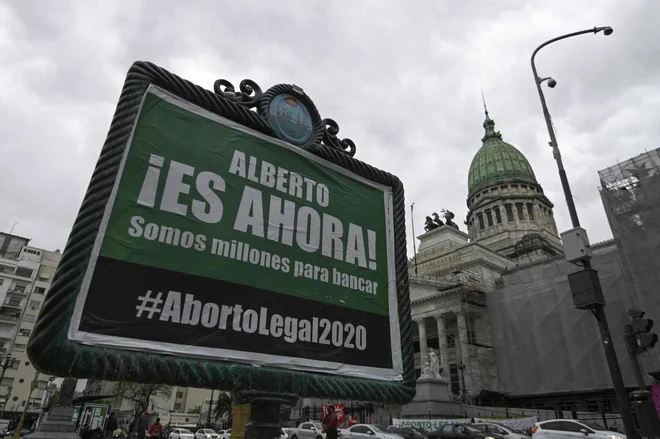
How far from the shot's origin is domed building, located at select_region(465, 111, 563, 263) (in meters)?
56.7

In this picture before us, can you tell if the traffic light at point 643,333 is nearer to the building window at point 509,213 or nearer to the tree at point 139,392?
the tree at point 139,392

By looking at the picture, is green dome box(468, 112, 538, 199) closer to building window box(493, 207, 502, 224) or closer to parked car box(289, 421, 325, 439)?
building window box(493, 207, 502, 224)

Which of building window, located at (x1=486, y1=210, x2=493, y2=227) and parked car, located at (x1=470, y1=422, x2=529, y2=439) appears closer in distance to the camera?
parked car, located at (x1=470, y1=422, x2=529, y2=439)

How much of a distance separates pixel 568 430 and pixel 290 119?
1556cm

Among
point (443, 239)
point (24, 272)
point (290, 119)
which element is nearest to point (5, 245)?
point (24, 272)

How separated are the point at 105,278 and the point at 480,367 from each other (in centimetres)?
4071

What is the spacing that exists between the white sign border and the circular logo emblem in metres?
0.12

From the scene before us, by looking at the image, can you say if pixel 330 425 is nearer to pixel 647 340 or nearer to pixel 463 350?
pixel 647 340

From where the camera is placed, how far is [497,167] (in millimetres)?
68938

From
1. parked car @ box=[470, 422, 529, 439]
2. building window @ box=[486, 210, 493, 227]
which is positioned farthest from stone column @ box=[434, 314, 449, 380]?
building window @ box=[486, 210, 493, 227]

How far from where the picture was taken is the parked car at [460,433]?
15.4 metres

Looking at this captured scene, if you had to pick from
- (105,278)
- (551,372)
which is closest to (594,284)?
(105,278)

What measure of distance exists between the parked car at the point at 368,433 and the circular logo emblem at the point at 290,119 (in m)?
16.2

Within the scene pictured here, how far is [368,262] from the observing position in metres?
3.29
